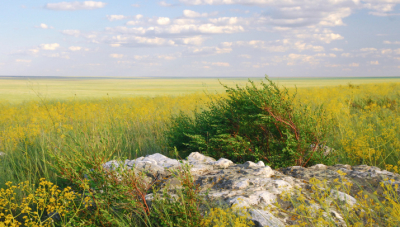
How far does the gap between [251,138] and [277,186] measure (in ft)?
5.94

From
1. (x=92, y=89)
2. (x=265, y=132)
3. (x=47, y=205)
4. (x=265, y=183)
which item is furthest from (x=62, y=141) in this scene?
(x=92, y=89)

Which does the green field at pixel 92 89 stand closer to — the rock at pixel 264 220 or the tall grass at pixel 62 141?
the tall grass at pixel 62 141

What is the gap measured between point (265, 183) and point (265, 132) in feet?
5.54

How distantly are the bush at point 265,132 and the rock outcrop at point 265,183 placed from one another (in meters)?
0.59

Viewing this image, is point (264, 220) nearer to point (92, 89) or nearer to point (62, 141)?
point (62, 141)

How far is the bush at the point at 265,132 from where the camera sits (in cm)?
411

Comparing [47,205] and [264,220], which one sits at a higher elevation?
[264,220]

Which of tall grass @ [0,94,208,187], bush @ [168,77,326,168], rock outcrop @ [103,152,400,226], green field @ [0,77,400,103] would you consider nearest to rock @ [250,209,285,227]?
rock outcrop @ [103,152,400,226]

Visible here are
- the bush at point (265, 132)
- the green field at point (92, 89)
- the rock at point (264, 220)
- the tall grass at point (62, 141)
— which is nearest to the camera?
the rock at point (264, 220)

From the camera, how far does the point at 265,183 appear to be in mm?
2865

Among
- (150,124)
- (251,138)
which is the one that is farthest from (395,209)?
(150,124)

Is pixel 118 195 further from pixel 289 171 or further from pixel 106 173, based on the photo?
pixel 289 171

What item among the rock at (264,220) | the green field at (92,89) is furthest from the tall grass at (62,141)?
the rock at (264,220)

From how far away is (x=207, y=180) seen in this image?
313 centimetres
